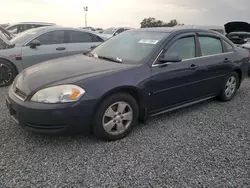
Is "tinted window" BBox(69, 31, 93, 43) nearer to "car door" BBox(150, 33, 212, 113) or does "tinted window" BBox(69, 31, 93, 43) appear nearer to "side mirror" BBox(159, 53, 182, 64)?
"car door" BBox(150, 33, 212, 113)

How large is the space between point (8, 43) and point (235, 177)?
561cm

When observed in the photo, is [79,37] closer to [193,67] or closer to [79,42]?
[79,42]

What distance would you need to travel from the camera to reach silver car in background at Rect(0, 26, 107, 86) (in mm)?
5680

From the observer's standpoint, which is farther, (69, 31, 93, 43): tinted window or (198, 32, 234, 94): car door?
(69, 31, 93, 43): tinted window

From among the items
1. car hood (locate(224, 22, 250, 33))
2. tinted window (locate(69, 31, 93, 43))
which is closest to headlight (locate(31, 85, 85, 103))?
tinted window (locate(69, 31, 93, 43))

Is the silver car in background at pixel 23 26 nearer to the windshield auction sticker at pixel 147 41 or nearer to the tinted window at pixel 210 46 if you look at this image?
the windshield auction sticker at pixel 147 41

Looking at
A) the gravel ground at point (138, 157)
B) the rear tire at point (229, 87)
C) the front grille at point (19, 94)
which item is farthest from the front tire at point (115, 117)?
the rear tire at point (229, 87)

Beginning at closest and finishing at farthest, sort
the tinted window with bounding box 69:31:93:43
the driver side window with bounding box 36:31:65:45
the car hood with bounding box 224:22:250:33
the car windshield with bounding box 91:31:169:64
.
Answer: the car windshield with bounding box 91:31:169:64 → the driver side window with bounding box 36:31:65:45 → the tinted window with bounding box 69:31:93:43 → the car hood with bounding box 224:22:250:33

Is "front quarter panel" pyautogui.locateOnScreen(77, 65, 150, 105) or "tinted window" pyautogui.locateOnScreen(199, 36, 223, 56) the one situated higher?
"tinted window" pyautogui.locateOnScreen(199, 36, 223, 56)

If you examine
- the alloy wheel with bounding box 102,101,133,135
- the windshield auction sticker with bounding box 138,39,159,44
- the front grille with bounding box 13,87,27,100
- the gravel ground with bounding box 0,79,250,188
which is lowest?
the gravel ground with bounding box 0,79,250,188

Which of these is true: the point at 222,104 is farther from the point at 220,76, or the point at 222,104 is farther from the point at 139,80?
the point at 139,80

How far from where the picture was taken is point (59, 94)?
276 centimetres

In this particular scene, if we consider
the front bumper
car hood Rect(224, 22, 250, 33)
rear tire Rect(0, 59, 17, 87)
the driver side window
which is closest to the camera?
the front bumper

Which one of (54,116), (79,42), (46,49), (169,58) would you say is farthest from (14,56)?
(169,58)
